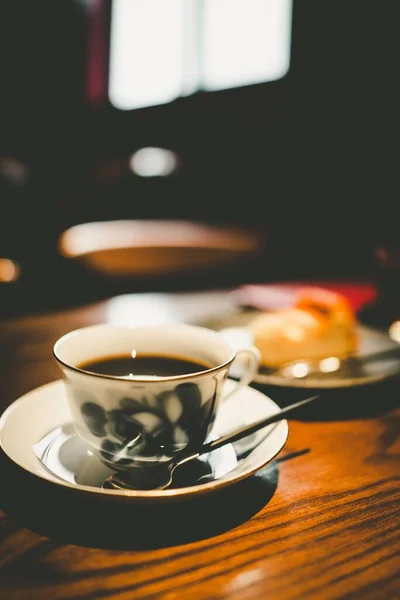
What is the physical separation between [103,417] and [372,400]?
0.42 metres

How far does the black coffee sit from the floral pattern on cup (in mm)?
72

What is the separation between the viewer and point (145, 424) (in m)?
0.47

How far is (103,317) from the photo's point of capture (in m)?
1.05

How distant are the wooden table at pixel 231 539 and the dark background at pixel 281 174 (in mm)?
1361

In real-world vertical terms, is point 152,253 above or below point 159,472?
below

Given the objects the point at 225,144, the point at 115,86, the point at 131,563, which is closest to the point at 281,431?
the point at 131,563

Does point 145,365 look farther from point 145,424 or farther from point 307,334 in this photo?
point 307,334

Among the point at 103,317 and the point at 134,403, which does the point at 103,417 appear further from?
the point at 103,317

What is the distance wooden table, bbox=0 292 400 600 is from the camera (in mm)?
375

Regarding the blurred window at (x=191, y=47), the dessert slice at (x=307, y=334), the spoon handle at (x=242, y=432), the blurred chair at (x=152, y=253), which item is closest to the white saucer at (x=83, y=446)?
the spoon handle at (x=242, y=432)

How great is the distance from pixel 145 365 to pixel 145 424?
0.11 metres

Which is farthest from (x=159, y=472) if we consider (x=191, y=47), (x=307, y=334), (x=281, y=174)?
(x=191, y=47)

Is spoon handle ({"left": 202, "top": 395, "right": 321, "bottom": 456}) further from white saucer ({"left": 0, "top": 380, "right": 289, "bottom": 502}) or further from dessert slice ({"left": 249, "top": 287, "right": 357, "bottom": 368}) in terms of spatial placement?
dessert slice ({"left": 249, "top": 287, "right": 357, "bottom": 368})

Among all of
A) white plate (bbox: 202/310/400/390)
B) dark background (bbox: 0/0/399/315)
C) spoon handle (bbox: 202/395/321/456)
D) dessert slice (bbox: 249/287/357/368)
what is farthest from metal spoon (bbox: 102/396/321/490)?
dark background (bbox: 0/0/399/315)
